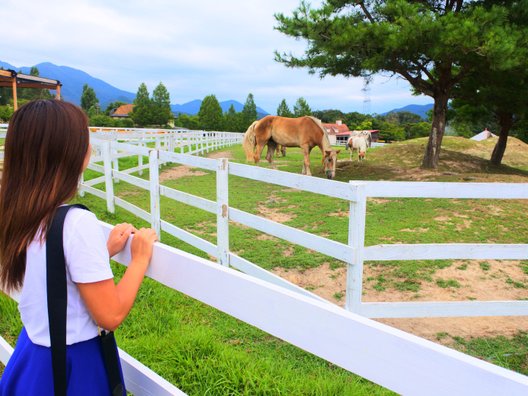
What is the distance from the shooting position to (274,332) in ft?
3.15

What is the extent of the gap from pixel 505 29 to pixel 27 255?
9.64m

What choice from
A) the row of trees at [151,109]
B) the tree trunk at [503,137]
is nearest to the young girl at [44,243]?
the tree trunk at [503,137]

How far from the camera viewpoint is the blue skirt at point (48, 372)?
108 centimetres

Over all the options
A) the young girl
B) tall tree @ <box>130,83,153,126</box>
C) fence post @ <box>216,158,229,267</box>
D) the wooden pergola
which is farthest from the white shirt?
tall tree @ <box>130,83,153,126</box>

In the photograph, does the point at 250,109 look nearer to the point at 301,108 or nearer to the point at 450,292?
the point at 301,108

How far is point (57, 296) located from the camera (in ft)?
3.34

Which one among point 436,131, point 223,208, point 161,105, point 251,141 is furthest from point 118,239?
point 161,105

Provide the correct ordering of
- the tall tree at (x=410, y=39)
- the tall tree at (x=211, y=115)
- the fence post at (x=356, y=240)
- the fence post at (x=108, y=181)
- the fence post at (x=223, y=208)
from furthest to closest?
1. the tall tree at (x=211, y=115)
2. the tall tree at (x=410, y=39)
3. the fence post at (x=108, y=181)
4. the fence post at (x=223, y=208)
5. the fence post at (x=356, y=240)

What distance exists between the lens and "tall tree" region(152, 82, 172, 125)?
6594 cm

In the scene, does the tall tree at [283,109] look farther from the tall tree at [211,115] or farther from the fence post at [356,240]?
the fence post at [356,240]

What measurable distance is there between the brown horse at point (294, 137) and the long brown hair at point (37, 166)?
976cm

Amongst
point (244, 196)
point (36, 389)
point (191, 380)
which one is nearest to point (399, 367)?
point (36, 389)

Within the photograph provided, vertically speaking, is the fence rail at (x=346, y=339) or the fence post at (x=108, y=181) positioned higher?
the fence rail at (x=346, y=339)

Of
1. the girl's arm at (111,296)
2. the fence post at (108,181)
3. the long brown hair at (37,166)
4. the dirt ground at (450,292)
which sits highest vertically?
the long brown hair at (37,166)
